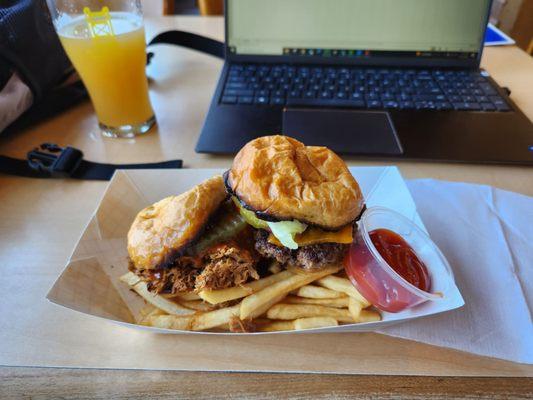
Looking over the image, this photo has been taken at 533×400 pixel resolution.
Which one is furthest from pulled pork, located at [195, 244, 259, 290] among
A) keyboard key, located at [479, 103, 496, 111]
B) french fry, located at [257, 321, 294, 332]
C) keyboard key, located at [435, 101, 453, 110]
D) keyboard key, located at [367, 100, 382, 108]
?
keyboard key, located at [479, 103, 496, 111]

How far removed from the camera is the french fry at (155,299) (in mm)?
813

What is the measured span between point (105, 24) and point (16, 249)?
72 cm

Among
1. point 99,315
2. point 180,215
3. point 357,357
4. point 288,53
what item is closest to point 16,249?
point 99,315

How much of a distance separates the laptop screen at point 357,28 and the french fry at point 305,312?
1.18m

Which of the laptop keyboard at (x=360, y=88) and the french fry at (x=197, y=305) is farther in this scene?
the laptop keyboard at (x=360, y=88)

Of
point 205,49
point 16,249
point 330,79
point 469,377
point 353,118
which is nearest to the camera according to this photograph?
point 469,377

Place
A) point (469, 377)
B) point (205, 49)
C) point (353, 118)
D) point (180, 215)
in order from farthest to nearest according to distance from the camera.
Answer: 1. point (205, 49)
2. point (353, 118)
3. point (180, 215)
4. point (469, 377)

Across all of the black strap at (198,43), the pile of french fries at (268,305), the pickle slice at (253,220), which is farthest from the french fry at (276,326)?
the black strap at (198,43)

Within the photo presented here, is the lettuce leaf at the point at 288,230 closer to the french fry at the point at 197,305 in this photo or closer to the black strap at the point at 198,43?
the french fry at the point at 197,305

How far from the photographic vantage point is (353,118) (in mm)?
1345

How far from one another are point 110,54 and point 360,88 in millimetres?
939

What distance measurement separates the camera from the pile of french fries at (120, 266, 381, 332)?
760mm

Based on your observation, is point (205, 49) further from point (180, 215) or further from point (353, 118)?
point (180, 215)

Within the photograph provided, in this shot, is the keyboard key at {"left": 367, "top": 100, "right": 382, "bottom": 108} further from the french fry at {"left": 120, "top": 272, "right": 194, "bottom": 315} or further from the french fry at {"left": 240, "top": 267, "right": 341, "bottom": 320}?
the french fry at {"left": 120, "top": 272, "right": 194, "bottom": 315}
